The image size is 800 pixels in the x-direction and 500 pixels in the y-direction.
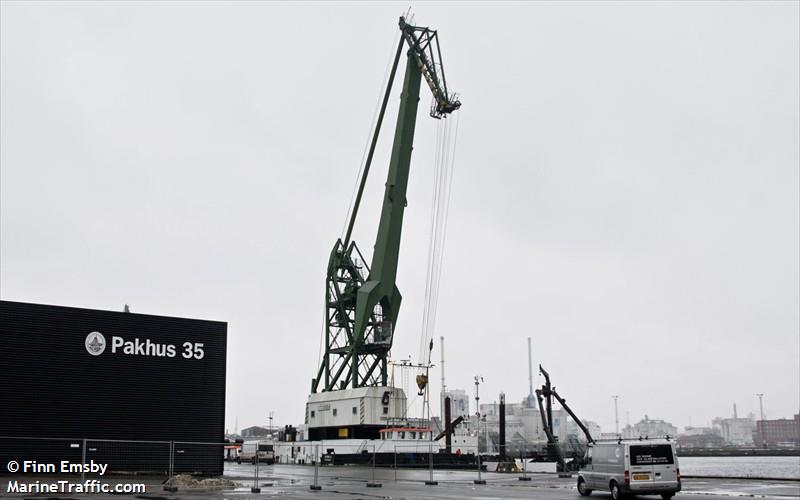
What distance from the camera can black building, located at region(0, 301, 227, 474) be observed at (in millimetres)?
32375

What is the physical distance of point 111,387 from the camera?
34.5 m

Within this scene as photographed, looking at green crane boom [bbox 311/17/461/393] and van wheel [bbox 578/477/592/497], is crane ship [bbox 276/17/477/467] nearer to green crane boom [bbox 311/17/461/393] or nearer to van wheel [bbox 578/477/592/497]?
green crane boom [bbox 311/17/461/393]

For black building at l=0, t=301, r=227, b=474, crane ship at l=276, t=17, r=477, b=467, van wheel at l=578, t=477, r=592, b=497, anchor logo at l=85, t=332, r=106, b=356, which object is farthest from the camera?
crane ship at l=276, t=17, r=477, b=467

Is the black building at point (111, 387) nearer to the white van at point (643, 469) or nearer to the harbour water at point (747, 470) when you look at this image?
the white van at point (643, 469)

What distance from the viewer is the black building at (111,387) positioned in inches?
1275

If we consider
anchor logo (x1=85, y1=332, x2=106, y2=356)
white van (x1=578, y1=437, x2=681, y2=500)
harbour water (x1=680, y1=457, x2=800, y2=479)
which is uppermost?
anchor logo (x1=85, y1=332, x2=106, y2=356)

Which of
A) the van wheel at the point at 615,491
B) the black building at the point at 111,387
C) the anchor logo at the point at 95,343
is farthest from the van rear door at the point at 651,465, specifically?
the anchor logo at the point at 95,343

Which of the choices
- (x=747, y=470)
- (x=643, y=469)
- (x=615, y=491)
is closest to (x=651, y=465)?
(x=643, y=469)

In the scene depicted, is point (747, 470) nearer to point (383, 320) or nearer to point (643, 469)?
point (383, 320)

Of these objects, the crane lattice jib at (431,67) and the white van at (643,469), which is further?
the crane lattice jib at (431,67)

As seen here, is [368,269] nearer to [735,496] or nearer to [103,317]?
[103,317]

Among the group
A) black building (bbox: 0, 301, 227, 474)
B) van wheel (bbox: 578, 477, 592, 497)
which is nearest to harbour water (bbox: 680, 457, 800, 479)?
van wheel (bbox: 578, 477, 592, 497)

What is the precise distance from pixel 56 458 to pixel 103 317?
6.29 m

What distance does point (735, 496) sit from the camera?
22594mm
